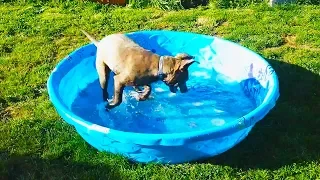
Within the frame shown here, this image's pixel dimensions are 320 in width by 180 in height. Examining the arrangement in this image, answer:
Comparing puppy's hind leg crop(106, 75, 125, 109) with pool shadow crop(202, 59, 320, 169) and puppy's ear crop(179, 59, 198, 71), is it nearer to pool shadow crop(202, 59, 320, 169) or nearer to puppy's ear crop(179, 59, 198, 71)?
puppy's ear crop(179, 59, 198, 71)

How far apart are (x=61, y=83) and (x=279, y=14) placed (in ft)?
12.4

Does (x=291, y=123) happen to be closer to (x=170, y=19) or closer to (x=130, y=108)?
(x=130, y=108)

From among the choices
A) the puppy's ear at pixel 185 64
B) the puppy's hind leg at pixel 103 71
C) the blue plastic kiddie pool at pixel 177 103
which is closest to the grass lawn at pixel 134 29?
the blue plastic kiddie pool at pixel 177 103

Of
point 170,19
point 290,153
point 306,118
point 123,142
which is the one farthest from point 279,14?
point 123,142

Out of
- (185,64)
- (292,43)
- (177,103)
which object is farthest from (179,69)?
(292,43)

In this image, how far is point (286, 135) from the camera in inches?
213

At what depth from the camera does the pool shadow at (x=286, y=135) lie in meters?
5.09

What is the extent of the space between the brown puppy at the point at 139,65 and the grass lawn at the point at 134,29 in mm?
758

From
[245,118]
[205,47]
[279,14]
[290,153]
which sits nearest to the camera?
[245,118]

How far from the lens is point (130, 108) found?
6012 mm

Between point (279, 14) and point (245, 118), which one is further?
point (279, 14)

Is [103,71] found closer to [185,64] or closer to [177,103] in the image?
[185,64]

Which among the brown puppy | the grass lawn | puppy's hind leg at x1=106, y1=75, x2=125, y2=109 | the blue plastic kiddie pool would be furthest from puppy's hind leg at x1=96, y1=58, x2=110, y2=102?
the grass lawn

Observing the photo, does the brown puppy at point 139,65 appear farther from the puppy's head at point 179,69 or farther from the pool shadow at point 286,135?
the pool shadow at point 286,135
